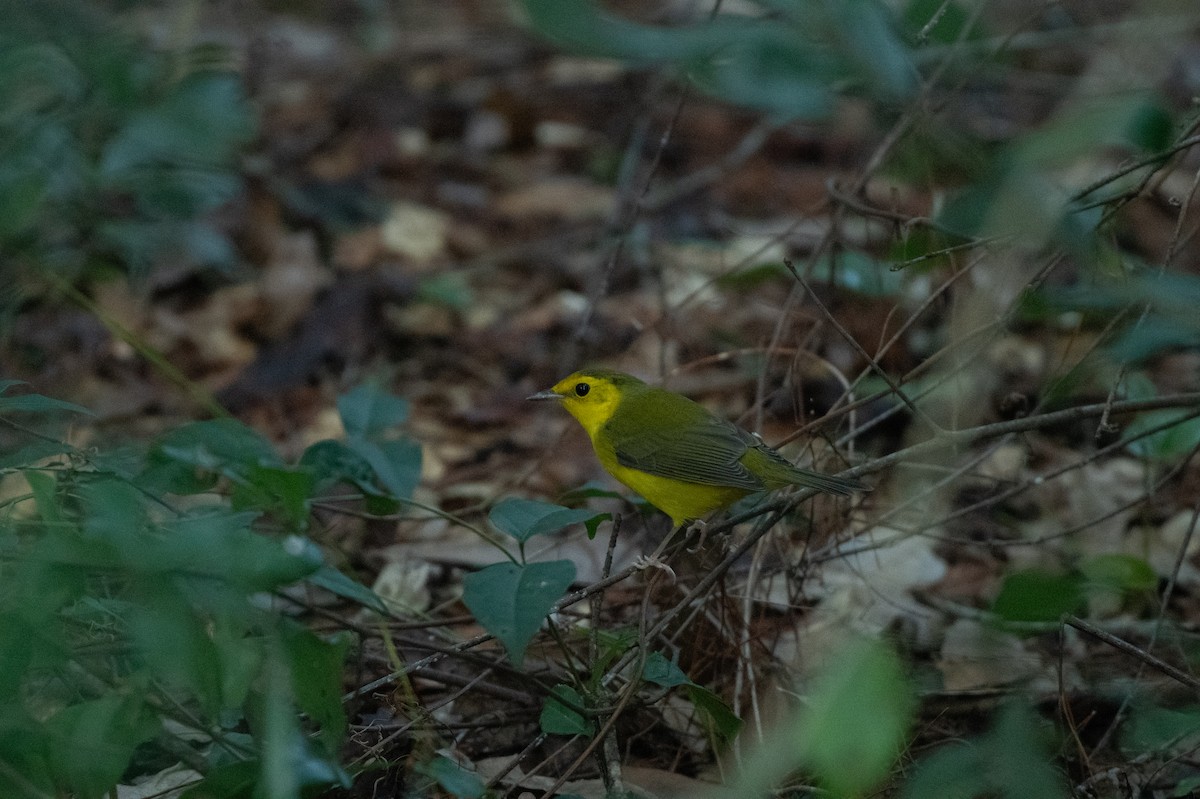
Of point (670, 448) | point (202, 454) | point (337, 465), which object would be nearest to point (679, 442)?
point (670, 448)

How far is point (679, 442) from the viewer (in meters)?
4.14

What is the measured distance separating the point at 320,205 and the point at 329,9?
438 centimetres

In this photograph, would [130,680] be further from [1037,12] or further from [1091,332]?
[1091,332]

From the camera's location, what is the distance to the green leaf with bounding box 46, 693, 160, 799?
2092 mm

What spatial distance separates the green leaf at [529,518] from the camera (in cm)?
252

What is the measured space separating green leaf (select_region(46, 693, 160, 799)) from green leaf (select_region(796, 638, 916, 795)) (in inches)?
53.0

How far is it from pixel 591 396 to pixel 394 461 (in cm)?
127

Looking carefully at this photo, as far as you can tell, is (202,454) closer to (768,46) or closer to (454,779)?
(454,779)

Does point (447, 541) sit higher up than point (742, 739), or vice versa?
point (742, 739)

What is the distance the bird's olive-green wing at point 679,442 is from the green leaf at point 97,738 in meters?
2.07

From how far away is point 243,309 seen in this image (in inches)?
250

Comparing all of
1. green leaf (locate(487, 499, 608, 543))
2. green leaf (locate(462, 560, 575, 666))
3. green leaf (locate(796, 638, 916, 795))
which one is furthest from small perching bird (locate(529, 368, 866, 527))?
green leaf (locate(796, 638, 916, 795))

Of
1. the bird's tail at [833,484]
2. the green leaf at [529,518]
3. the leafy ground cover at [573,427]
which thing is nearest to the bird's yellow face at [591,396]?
the leafy ground cover at [573,427]

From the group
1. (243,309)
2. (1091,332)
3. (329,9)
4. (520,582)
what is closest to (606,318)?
(243,309)
